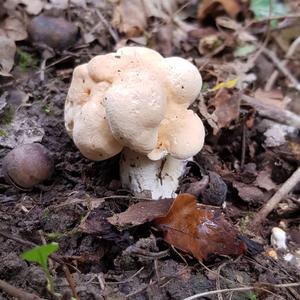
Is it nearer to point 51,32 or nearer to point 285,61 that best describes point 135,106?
point 51,32

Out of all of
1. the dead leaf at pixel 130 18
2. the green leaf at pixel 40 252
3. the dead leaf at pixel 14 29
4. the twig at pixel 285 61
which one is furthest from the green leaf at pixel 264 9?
the green leaf at pixel 40 252

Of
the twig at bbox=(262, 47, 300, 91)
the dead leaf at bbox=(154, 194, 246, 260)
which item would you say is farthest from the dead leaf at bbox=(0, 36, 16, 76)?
the twig at bbox=(262, 47, 300, 91)

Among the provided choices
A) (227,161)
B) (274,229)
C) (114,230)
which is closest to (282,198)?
(274,229)

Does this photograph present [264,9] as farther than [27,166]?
Yes

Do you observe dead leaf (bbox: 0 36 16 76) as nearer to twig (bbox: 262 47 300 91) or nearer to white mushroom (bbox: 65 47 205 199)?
white mushroom (bbox: 65 47 205 199)

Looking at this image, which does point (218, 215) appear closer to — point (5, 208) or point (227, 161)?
point (227, 161)

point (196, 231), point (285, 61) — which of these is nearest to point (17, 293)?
point (196, 231)
